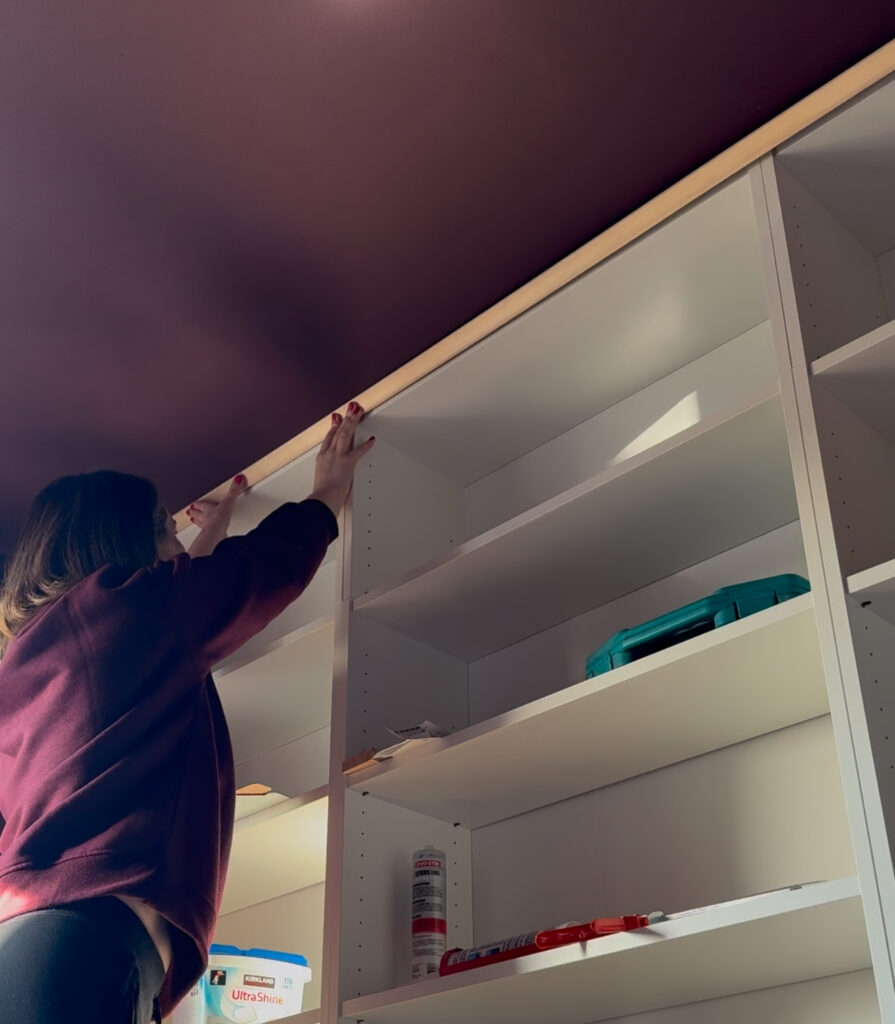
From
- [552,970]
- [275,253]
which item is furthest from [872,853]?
[275,253]

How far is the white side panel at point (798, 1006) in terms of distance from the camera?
1326mm

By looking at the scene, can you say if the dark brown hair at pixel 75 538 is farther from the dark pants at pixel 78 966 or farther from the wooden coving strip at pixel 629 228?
the dark pants at pixel 78 966

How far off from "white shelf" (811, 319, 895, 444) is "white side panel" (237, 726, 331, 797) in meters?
1.19

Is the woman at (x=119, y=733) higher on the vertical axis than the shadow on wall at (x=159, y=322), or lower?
lower

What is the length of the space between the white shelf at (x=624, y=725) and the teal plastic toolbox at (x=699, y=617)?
5 centimetres

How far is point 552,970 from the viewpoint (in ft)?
4.28

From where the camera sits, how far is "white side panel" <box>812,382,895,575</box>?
1249 millimetres

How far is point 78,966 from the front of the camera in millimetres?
1381

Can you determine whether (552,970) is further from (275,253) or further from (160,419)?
(160,419)

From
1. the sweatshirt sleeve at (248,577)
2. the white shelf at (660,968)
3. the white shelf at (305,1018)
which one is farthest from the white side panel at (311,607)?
the white shelf at (660,968)

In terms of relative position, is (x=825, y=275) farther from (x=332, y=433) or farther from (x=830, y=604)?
(x=332, y=433)

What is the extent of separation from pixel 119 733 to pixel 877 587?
97 centimetres

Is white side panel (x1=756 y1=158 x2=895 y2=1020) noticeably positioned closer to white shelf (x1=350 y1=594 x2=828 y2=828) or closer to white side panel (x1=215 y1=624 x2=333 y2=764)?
white shelf (x1=350 y1=594 x2=828 y2=828)

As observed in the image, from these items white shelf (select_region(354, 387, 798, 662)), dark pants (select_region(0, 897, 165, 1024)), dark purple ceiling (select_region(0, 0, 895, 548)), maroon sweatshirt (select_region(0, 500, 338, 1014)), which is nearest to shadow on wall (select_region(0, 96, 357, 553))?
dark purple ceiling (select_region(0, 0, 895, 548))
